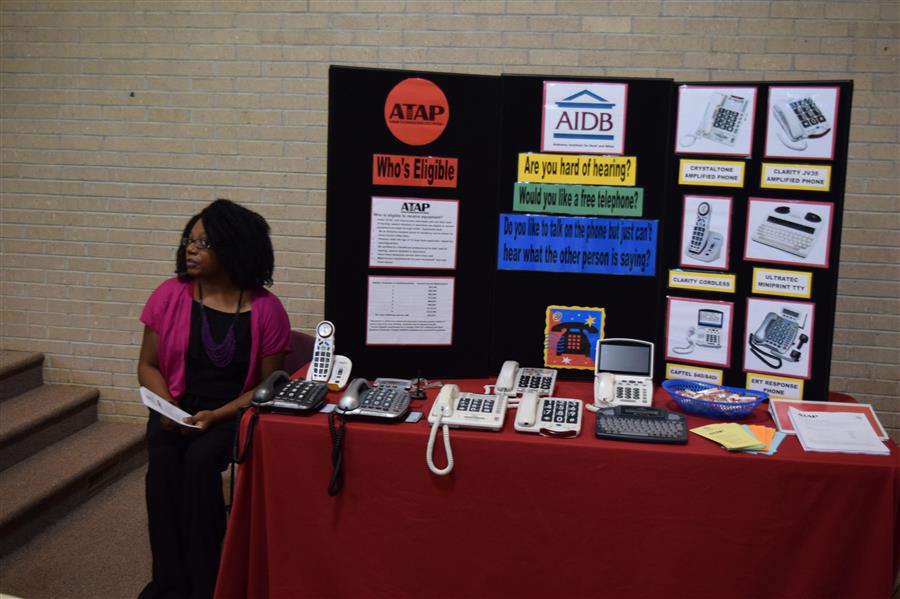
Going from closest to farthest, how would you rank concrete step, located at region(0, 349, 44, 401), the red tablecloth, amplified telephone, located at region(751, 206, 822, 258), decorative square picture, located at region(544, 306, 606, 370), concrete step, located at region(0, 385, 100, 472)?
the red tablecloth → amplified telephone, located at region(751, 206, 822, 258) → decorative square picture, located at region(544, 306, 606, 370) → concrete step, located at region(0, 385, 100, 472) → concrete step, located at region(0, 349, 44, 401)

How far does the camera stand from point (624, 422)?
2.25 meters

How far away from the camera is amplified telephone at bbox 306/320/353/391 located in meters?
2.55

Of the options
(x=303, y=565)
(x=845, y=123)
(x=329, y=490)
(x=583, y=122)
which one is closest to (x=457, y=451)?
(x=329, y=490)

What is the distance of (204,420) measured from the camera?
2660mm

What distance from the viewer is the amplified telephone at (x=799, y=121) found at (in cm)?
243

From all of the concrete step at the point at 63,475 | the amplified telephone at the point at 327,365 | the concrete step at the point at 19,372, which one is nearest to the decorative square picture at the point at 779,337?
the amplified telephone at the point at 327,365

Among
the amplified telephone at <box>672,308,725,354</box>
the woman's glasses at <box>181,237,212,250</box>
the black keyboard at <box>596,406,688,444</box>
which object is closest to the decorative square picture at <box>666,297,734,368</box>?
the amplified telephone at <box>672,308,725,354</box>

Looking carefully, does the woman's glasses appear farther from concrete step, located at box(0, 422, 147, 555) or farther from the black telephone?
concrete step, located at box(0, 422, 147, 555)

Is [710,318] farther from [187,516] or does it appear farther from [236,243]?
[187,516]

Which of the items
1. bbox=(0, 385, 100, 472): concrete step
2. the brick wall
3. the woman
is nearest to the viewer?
the woman

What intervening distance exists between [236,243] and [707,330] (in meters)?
1.71

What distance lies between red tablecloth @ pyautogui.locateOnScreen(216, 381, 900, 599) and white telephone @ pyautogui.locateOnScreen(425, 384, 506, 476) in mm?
34

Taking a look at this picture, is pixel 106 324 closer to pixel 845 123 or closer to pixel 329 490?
pixel 329 490

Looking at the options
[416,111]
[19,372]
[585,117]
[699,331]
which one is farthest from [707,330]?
[19,372]
